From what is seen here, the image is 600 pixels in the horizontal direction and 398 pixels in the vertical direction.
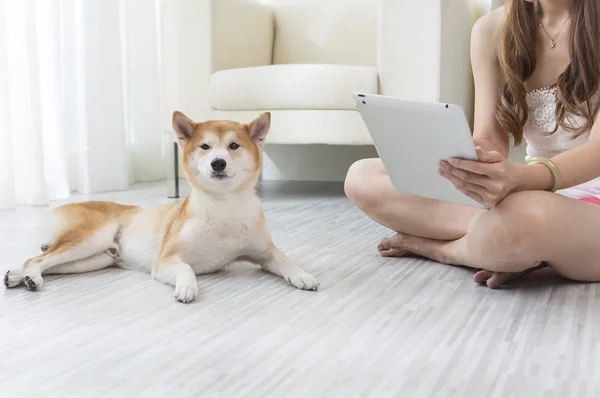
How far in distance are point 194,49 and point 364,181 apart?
130cm

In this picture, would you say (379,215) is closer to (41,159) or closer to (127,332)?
(127,332)

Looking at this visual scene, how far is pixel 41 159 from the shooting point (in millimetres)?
2484

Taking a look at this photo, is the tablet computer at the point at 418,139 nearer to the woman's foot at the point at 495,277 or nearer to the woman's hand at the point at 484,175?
the woman's hand at the point at 484,175

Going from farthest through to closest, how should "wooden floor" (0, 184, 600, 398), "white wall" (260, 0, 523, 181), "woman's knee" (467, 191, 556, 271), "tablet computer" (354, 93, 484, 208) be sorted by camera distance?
1. "white wall" (260, 0, 523, 181)
2. "woman's knee" (467, 191, 556, 271)
3. "tablet computer" (354, 93, 484, 208)
4. "wooden floor" (0, 184, 600, 398)

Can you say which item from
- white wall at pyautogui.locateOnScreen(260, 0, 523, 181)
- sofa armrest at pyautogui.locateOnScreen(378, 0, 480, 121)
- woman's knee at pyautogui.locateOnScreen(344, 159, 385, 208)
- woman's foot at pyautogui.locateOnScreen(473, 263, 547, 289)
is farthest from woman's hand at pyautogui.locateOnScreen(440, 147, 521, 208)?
white wall at pyautogui.locateOnScreen(260, 0, 523, 181)

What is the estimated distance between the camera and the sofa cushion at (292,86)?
2.41 metres

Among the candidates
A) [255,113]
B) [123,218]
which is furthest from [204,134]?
[255,113]

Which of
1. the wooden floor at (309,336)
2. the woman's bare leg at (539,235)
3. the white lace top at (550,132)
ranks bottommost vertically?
the wooden floor at (309,336)

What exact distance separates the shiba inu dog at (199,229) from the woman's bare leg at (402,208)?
275 millimetres

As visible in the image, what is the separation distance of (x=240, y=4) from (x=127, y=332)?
2.05 meters

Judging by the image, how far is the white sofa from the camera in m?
2.34

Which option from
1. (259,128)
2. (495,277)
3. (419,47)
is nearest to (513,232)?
(495,277)

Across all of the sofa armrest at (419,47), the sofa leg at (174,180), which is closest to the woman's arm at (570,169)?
the sofa armrest at (419,47)

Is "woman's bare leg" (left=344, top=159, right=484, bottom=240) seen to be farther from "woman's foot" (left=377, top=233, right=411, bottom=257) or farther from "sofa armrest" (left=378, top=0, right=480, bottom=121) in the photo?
"sofa armrest" (left=378, top=0, right=480, bottom=121)
